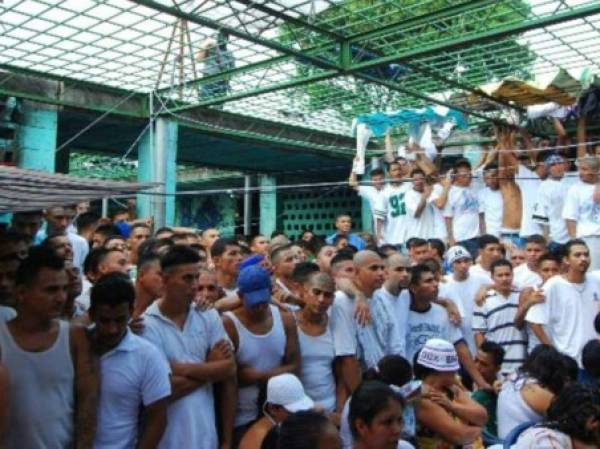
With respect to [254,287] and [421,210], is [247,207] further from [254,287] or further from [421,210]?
[254,287]

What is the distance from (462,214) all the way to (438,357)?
506cm

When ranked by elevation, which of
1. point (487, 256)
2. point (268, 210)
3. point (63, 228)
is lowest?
point (487, 256)

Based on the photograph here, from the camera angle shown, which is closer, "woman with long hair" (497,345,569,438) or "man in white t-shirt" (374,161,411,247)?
"woman with long hair" (497,345,569,438)

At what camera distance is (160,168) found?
1003cm

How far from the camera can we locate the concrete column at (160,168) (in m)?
9.88

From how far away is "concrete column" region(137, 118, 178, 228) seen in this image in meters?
9.88

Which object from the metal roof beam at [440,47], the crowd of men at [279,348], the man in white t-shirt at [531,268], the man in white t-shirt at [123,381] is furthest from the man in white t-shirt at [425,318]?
the metal roof beam at [440,47]

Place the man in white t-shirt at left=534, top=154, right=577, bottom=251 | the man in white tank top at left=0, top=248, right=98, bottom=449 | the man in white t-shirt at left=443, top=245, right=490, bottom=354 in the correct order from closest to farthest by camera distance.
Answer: the man in white tank top at left=0, top=248, right=98, bottom=449, the man in white t-shirt at left=443, top=245, right=490, bottom=354, the man in white t-shirt at left=534, top=154, right=577, bottom=251

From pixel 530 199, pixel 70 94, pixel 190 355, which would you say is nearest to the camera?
pixel 190 355

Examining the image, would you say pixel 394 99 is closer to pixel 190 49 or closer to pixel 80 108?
pixel 190 49

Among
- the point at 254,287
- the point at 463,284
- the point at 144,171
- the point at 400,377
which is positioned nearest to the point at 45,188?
the point at 254,287

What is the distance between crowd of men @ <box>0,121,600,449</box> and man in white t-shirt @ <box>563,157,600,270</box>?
121 cm

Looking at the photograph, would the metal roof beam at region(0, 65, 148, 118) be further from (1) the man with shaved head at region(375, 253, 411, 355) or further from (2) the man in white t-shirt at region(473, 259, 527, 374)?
(2) the man in white t-shirt at region(473, 259, 527, 374)

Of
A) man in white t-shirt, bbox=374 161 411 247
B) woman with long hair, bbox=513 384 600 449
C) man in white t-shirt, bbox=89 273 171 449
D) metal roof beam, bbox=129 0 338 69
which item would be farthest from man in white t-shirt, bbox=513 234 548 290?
man in white t-shirt, bbox=89 273 171 449
